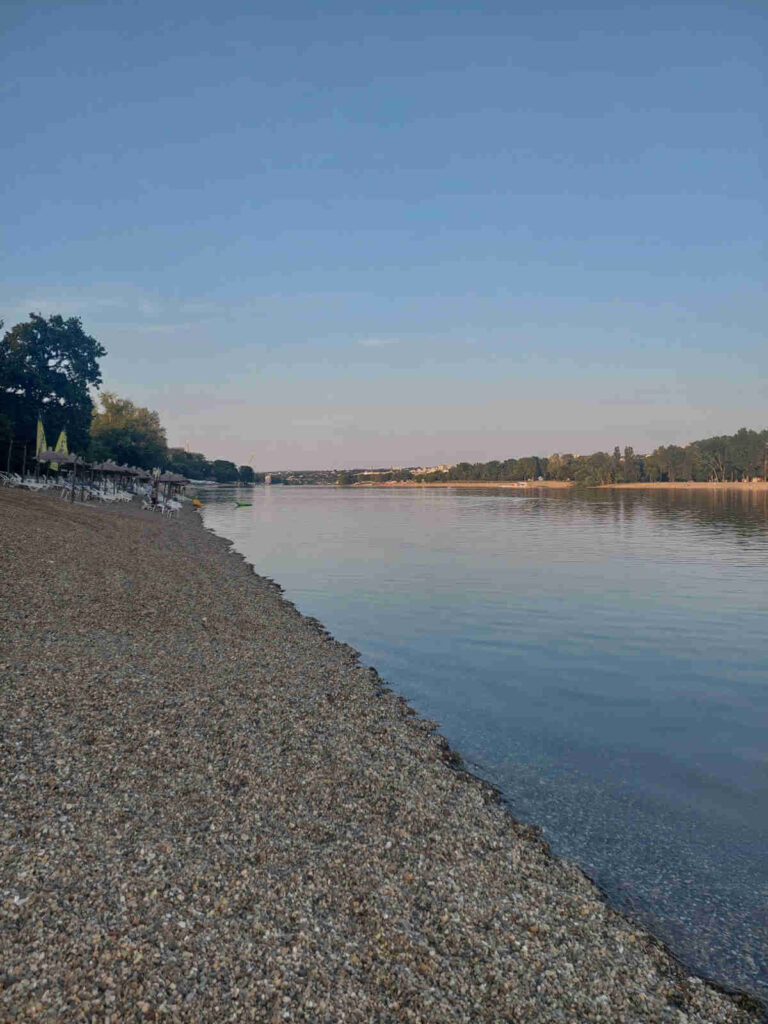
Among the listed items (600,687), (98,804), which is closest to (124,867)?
(98,804)

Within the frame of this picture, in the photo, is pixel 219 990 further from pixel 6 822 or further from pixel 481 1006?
pixel 6 822

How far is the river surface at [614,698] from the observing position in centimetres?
773

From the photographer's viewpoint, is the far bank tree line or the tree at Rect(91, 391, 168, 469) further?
the tree at Rect(91, 391, 168, 469)

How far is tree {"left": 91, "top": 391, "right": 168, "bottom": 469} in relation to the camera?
108 m

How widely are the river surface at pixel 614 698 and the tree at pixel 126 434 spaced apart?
260ft

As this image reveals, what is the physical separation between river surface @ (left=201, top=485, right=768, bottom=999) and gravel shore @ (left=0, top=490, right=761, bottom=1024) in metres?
0.94

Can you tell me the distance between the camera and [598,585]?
30.5 meters

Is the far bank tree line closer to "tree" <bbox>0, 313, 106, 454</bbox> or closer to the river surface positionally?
"tree" <bbox>0, 313, 106, 454</bbox>

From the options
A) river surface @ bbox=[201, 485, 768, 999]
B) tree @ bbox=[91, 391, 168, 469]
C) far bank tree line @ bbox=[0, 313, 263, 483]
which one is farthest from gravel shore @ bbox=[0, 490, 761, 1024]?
tree @ bbox=[91, 391, 168, 469]

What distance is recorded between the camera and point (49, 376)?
256 ft

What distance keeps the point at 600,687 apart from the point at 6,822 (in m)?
12.7

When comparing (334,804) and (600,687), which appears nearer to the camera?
(334,804)

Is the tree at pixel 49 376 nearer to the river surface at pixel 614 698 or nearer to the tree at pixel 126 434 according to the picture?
the tree at pixel 126 434

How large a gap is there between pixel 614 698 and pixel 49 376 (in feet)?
263
